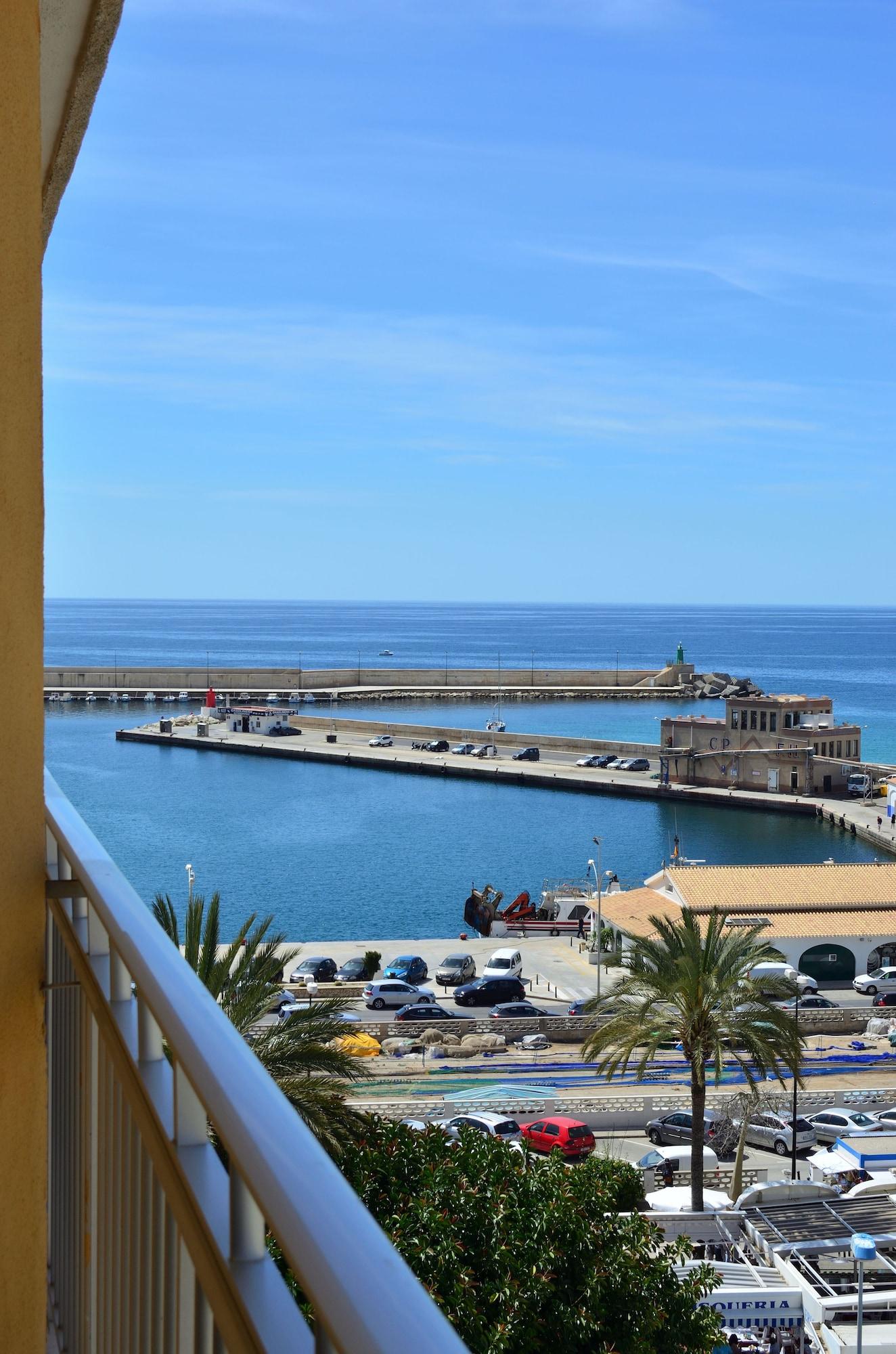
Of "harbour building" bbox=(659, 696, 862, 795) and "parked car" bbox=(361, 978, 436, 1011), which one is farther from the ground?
"harbour building" bbox=(659, 696, 862, 795)

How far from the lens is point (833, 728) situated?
60.7 metres

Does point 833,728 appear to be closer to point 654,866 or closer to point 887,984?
point 654,866

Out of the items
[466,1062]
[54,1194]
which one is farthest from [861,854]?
[54,1194]

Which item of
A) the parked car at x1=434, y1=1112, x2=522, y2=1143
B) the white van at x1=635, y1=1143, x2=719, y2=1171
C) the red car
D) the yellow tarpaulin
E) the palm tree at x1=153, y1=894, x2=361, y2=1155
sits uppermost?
the palm tree at x1=153, y1=894, x2=361, y2=1155

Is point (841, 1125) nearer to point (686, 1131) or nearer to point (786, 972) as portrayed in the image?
point (686, 1131)

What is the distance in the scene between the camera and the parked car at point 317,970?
2872 centimetres

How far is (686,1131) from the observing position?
57.9 ft

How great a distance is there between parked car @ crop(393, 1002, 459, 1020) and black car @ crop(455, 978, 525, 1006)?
4.17 ft

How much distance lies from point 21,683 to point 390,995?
2600cm

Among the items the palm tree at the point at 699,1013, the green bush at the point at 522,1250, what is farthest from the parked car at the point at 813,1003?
the green bush at the point at 522,1250

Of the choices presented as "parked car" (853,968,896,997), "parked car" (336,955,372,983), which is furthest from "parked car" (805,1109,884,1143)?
"parked car" (336,955,372,983)

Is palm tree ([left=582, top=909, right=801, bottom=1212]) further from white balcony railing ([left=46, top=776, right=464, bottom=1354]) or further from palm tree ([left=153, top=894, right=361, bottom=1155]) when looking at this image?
white balcony railing ([left=46, top=776, right=464, bottom=1354])

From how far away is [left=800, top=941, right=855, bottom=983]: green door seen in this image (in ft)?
98.7

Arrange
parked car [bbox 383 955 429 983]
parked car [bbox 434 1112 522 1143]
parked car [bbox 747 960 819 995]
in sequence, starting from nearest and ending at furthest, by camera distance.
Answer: parked car [bbox 434 1112 522 1143], parked car [bbox 747 960 819 995], parked car [bbox 383 955 429 983]
